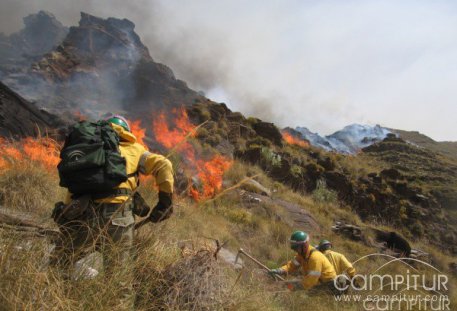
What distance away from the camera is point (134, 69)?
99.0ft

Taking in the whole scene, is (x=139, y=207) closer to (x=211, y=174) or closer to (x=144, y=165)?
(x=144, y=165)

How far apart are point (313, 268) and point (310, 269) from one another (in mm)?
52

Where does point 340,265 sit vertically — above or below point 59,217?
above

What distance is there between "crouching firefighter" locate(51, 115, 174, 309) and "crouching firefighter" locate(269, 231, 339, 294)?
2.89 m

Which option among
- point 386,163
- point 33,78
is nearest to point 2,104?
point 33,78

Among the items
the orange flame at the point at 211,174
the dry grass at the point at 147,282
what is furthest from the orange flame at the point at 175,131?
the dry grass at the point at 147,282

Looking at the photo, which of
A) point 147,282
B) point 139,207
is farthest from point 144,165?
point 147,282

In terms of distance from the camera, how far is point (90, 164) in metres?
2.84

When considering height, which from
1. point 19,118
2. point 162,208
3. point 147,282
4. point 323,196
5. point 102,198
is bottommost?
point 147,282

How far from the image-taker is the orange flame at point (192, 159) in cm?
1154

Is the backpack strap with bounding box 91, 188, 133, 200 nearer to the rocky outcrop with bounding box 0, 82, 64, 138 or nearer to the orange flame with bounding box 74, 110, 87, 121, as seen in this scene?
the rocky outcrop with bounding box 0, 82, 64, 138

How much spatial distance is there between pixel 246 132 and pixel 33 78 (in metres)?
16.0

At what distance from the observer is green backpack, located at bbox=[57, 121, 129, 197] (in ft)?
9.33

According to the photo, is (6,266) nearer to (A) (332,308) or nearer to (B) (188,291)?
(B) (188,291)
